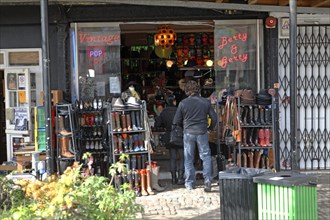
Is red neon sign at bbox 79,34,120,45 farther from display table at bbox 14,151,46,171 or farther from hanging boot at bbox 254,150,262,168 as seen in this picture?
hanging boot at bbox 254,150,262,168

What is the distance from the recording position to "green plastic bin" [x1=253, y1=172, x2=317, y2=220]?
18.0 ft

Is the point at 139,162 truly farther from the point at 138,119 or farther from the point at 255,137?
the point at 255,137

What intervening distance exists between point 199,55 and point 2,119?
203 inches

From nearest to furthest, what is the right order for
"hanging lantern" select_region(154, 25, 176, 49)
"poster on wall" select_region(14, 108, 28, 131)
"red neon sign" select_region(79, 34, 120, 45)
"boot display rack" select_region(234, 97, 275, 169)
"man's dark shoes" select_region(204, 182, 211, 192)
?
"man's dark shoes" select_region(204, 182, 211, 192), "boot display rack" select_region(234, 97, 275, 169), "red neon sign" select_region(79, 34, 120, 45), "poster on wall" select_region(14, 108, 28, 131), "hanging lantern" select_region(154, 25, 176, 49)

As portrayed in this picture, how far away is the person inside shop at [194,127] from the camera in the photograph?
30.2ft

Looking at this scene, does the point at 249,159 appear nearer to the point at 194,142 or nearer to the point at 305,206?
the point at 194,142

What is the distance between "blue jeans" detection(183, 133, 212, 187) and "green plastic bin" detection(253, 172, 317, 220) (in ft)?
11.4

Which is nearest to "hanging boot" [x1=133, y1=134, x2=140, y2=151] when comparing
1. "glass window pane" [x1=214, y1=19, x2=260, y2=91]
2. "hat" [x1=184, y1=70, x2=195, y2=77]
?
"glass window pane" [x1=214, y1=19, x2=260, y2=91]

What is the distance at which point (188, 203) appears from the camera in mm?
8414

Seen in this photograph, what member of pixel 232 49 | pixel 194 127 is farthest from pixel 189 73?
pixel 194 127

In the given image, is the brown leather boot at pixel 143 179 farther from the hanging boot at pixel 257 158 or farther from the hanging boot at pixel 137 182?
the hanging boot at pixel 257 158

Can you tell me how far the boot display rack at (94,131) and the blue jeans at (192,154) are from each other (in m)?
1.63

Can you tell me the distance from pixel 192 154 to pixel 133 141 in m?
1.09

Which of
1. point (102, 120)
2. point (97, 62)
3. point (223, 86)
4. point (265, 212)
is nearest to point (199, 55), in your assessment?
point (223, 86)
